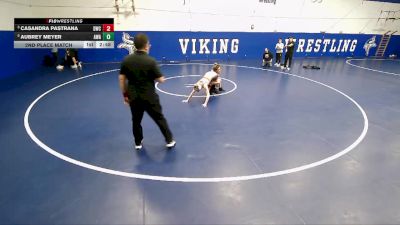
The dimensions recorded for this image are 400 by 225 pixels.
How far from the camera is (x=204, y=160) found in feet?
16.2

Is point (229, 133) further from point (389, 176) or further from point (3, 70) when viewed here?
point (3, 70)

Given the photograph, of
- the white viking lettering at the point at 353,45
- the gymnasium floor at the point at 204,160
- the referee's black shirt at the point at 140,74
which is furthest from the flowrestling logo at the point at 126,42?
the white viking lettering at the point at 353,45

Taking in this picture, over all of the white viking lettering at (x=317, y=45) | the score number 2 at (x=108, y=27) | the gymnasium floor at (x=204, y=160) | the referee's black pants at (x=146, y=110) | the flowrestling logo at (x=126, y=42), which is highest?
the white viking lettering at (x=317, y=45)

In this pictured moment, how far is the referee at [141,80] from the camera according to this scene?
447cm

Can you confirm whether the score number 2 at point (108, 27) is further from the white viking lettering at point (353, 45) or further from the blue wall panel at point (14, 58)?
the white viking lettering at point (353, 45)

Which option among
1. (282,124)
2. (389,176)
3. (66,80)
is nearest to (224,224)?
(389,176)

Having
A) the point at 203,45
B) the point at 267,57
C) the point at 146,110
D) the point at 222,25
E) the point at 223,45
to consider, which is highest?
the point at 222,25

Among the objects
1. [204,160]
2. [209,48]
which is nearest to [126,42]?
[209,48]

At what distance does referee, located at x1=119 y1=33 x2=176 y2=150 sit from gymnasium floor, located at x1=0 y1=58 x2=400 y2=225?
3.00 ft

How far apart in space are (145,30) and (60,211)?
12.6 m
